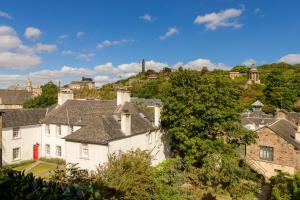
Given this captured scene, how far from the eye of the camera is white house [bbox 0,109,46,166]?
31.2 metres

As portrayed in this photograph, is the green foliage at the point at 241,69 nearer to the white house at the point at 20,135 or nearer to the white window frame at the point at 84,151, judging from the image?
the white house at the point at 20,135

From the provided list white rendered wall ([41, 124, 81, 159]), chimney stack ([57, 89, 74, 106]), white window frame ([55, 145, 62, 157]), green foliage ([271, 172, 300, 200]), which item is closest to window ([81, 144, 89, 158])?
white rendered wall ([41, 124, 81, 159])

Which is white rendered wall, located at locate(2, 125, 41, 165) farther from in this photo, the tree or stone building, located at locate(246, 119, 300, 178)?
stone building, located at locate(246, 119, 300, 178)

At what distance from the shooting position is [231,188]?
74.3ft

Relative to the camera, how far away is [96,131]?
25.2 metres

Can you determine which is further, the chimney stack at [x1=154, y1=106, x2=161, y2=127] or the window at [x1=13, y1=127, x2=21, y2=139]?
the window at [x1=13, y1=127, x2=21, y2=139]

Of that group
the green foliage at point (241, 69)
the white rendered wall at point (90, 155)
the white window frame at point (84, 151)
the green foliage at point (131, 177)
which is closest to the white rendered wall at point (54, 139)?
the white rendered wall at point (90, 155)

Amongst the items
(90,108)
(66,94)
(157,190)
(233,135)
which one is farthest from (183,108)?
(66,94)

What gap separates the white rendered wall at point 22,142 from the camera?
102ft

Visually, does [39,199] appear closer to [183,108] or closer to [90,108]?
[183,108]

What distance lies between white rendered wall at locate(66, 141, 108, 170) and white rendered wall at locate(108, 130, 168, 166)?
0.81m

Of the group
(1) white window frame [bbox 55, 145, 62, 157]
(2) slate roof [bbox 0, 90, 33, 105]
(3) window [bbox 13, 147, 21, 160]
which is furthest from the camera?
(2) slate roof [bbox 0, 90, 33, 105]

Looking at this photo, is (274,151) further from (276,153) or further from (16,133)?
(16,133)

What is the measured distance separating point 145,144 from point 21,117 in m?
17.3
